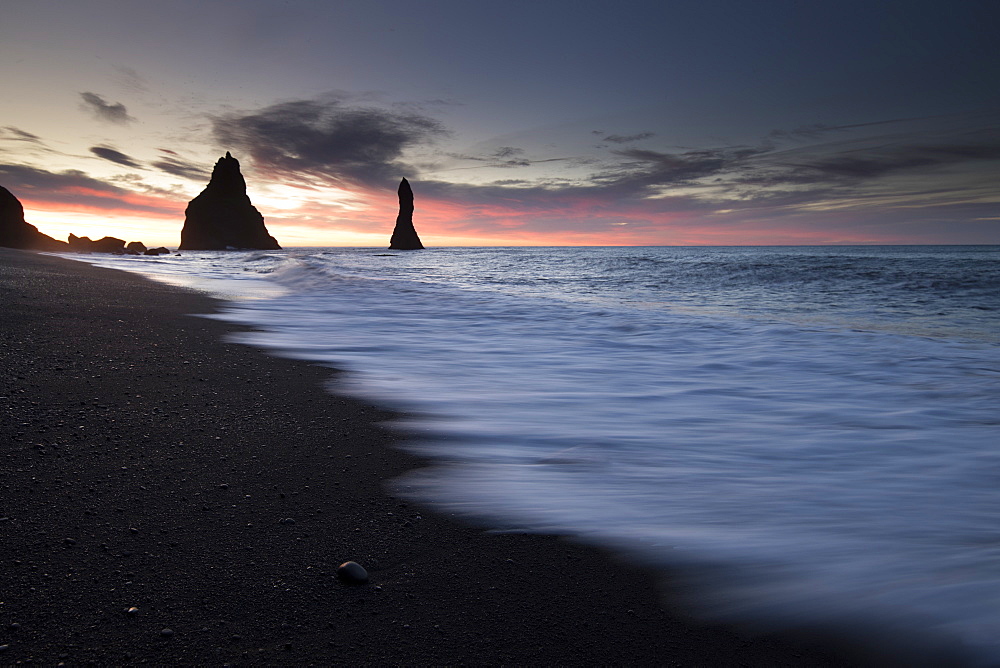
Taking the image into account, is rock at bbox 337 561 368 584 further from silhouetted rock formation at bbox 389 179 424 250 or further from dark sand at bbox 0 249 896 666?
silhouetted rock formation at bbox 389 179 424 250

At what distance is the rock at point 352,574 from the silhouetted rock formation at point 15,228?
216 ft

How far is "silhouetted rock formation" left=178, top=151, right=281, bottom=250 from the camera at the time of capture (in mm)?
89000

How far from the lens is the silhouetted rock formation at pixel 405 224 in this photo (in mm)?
96562

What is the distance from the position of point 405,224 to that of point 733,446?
326 feet

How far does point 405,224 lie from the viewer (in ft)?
320

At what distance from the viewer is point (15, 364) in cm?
295

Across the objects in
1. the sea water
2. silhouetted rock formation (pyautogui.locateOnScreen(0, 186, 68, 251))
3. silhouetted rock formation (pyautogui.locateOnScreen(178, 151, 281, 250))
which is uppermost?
silhouetted rock formation (pyautogui.locateOnScreen(178, 151, 281, 250))

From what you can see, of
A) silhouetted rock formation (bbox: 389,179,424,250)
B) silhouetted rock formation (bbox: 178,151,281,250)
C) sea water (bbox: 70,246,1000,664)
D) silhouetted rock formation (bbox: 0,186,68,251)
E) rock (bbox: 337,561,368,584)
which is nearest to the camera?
rock (bbox: 337,561,368,584)

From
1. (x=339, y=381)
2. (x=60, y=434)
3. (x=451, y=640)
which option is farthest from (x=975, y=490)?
(x=60, y=434)

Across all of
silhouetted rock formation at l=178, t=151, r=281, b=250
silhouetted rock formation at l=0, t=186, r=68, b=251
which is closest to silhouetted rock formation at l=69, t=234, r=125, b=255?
silhouetted rock formation at l=0, t=186, r=68, b=251

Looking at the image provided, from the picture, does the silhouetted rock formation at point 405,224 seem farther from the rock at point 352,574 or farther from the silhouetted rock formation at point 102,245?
the rock at point 352,574

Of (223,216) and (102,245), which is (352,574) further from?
(223,216)

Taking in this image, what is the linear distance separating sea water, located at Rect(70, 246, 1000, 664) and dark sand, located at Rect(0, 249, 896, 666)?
20 cm

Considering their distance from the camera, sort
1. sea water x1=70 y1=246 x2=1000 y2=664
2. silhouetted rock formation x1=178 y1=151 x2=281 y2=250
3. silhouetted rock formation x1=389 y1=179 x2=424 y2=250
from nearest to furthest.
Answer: sea water x1=70 y1=246 x2=1000 y2=664, silhouetted rock formation x1=178 y1=151 x2=281 y2=250, silhouetted rock formation x1=389 y1=179 x2=424 y2=250
